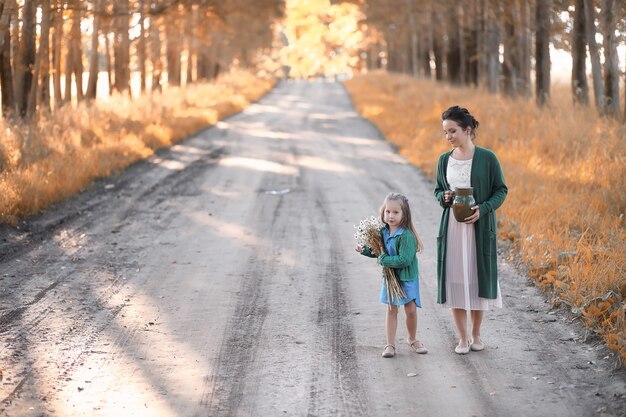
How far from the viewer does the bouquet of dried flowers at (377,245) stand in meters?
6.48

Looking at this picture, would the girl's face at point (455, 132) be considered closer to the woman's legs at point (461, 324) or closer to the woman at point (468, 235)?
the woman at point (468, 235)

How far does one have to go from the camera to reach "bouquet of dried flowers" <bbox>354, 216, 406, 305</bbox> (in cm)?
648

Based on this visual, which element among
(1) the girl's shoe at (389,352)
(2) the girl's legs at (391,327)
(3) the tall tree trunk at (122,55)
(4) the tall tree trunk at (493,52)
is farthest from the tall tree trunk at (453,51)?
(1) the girl's shoe at (389,352)

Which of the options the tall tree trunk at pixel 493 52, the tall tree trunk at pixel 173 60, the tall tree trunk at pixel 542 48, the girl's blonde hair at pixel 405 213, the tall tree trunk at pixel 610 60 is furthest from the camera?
the tall tree trunk at pixel 173 60

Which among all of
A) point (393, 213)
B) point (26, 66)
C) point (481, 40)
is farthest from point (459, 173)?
point (481, 40)

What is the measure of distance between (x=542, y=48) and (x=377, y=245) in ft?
57.1

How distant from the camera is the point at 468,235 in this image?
21.5 ft

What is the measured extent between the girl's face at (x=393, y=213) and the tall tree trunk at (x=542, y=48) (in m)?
16.3

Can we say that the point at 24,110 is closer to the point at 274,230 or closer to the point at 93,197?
the point at 93,197

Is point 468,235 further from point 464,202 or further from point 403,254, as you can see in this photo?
point 403,254

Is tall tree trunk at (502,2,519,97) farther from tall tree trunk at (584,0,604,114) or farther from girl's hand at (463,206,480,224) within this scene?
girl's hand at (463,206,480,224)

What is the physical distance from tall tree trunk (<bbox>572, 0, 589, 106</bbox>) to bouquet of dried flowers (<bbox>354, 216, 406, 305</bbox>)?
14.2m

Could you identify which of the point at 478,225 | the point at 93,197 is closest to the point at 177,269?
the point at 478,225

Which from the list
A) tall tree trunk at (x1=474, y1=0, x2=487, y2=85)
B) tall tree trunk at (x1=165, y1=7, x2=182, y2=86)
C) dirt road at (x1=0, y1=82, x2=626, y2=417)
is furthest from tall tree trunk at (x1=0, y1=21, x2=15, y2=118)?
tall tree trunk at (x1=165, y1=7, x2=182, y2=86)
